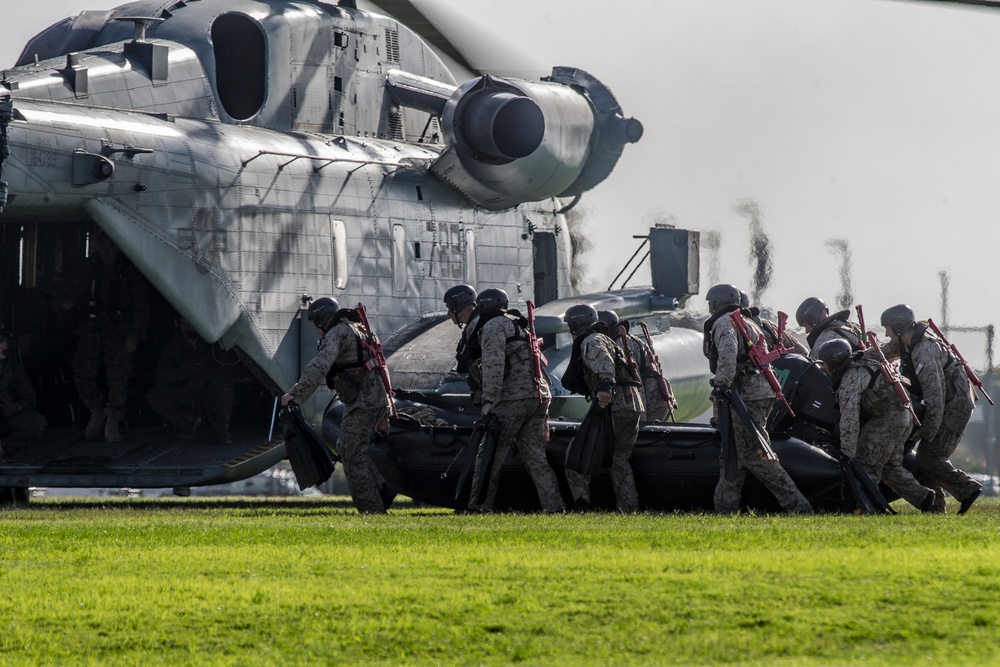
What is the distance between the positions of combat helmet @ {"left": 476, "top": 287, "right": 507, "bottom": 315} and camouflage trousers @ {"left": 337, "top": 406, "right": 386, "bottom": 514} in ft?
4.14

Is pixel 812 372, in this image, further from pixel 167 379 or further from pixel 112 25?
pixel 112 25

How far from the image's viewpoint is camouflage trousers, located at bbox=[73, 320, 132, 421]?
17.9 meters

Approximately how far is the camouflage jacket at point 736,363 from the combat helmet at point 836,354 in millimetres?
666

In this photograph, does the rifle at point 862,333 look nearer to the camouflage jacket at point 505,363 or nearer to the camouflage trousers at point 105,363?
the camouflage jacket at point 505,363

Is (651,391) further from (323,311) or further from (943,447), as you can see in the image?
(323,311)

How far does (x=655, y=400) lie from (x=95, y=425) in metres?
6.16

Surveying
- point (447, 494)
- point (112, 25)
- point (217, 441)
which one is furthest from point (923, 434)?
point (112, 25)

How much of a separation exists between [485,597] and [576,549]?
2.01 m

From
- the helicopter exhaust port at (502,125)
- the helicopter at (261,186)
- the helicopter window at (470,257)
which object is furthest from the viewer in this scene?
the helicopter window at (470,257)

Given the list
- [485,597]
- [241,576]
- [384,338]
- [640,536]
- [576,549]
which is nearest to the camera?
[485,597]

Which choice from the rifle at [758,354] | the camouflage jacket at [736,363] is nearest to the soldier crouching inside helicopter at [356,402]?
the camouflage jacket at [736,363]

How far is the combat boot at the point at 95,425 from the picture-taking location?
18.0 meters

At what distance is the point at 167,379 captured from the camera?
18.5 meters

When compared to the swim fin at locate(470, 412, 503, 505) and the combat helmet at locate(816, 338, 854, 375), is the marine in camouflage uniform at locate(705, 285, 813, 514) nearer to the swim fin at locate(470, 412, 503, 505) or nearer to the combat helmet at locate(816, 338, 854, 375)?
the combat helmet at locate(816, 338, 854, 375)
